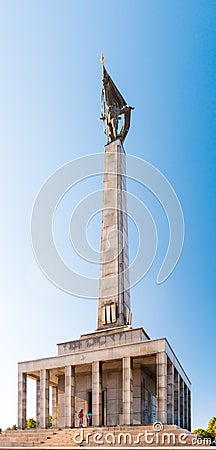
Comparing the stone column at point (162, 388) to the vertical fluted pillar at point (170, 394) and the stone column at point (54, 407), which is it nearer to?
the vertical fluted pillar at point (170, 394)

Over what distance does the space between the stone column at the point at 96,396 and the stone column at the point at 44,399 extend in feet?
10.4

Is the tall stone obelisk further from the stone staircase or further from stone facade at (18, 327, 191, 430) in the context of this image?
the stone staircase

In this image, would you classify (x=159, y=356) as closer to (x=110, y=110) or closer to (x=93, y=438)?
(x=93, y=438)

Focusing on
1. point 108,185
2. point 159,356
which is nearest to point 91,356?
point 159,356

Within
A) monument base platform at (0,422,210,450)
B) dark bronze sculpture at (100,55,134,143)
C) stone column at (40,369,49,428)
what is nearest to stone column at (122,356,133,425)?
monument base platform at (0,422,210,450)

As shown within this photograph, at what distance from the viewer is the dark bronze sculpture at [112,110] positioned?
32.1m

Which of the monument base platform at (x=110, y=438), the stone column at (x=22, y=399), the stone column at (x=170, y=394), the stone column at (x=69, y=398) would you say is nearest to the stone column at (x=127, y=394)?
the monument base platform at (x=110, y=438)

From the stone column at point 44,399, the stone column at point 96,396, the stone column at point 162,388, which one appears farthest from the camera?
the stone column at point 44,399

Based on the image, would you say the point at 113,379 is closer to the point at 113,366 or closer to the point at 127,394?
the point at 113,366

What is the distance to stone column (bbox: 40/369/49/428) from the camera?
25.0m

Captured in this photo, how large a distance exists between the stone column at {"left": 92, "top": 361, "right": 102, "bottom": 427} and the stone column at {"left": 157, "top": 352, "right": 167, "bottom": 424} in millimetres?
3099

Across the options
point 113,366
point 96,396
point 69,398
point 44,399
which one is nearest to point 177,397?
point 113,366

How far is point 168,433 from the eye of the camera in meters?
19.0

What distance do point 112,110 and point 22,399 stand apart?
1897cm
